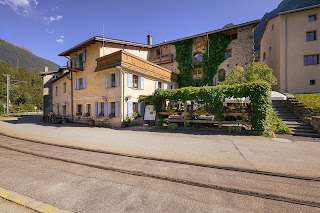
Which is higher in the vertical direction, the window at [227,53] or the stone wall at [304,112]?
the window at [227,53]

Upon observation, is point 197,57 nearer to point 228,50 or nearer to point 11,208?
point 228,50

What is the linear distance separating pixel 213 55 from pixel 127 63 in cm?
1311

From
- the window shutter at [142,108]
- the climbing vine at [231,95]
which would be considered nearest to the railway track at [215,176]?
the climbing vine at [231,95]

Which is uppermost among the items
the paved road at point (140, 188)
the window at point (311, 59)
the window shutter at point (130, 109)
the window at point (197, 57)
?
the window at point (197, 57)

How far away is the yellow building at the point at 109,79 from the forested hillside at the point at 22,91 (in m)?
31.4

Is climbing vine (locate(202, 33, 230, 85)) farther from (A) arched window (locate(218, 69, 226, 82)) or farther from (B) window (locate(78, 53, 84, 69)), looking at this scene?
(B) window (locate(78, 53, 84, 69))

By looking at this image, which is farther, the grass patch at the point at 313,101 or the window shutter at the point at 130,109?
the window shutter at the point at 130,109

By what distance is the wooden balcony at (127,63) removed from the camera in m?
16.1

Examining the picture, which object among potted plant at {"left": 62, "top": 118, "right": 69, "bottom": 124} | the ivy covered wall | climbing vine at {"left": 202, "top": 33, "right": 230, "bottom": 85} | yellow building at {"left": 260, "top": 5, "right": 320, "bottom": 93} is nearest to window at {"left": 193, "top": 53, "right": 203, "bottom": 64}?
the ivy covered wall

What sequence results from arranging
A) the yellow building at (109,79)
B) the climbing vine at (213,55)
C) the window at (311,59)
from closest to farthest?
the yellow building at (109,79) → the window at (311,59) → the climbing vine at (213,55)

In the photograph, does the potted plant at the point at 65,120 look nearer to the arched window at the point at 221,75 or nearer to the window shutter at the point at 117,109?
the window shutter at the point at 117,109

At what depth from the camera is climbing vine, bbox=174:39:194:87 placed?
2494 cm

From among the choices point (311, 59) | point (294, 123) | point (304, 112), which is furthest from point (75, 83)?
point (311, 59)

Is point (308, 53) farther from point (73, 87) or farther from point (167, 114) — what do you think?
point (73, 87)
